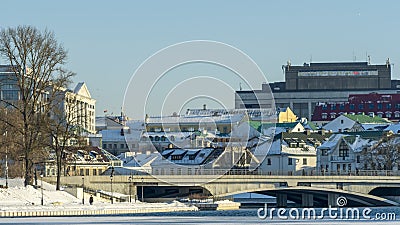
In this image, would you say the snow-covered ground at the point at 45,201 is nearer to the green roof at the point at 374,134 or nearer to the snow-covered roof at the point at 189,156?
the green roof at the point at 374,134

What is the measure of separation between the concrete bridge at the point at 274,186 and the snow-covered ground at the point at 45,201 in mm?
7631

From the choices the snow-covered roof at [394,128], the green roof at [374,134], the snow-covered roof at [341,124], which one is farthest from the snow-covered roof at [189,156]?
the snow-covered roof at [341,124]

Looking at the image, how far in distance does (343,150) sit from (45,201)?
60.1 m

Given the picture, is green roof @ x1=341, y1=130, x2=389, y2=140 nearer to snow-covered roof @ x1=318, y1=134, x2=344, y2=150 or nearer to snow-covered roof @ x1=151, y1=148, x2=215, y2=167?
snow-covered roof @ x1=318, y1=134, x2=344, y2=150

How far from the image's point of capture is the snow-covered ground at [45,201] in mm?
76000

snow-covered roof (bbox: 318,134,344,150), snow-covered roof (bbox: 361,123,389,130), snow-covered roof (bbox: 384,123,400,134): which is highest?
snow-covered roof (bbox: 361,123,389,130)

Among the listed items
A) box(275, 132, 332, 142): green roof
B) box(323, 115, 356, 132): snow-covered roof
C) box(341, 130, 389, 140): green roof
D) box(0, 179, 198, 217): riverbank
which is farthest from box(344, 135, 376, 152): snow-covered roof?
box(0, 179, 198, 217): riverbank

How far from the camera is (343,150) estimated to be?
136 meters

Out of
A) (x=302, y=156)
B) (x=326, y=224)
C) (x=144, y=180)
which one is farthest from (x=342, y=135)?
(x=326, y=224)

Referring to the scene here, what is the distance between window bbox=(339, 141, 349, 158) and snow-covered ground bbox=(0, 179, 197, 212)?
4843 cm

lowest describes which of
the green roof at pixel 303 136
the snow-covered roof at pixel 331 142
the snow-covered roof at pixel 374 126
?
the snow-covered roof at pixel 331 142

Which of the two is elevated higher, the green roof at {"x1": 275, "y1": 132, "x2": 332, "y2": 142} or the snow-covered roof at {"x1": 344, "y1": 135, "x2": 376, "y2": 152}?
the green roof at {"x1": 275, "y1": 132, "x2": 332, "y2": 142}

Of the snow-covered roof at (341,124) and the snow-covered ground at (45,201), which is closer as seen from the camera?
the snow-covered ground at (45,201)

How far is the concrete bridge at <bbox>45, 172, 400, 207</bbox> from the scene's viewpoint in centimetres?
9875
